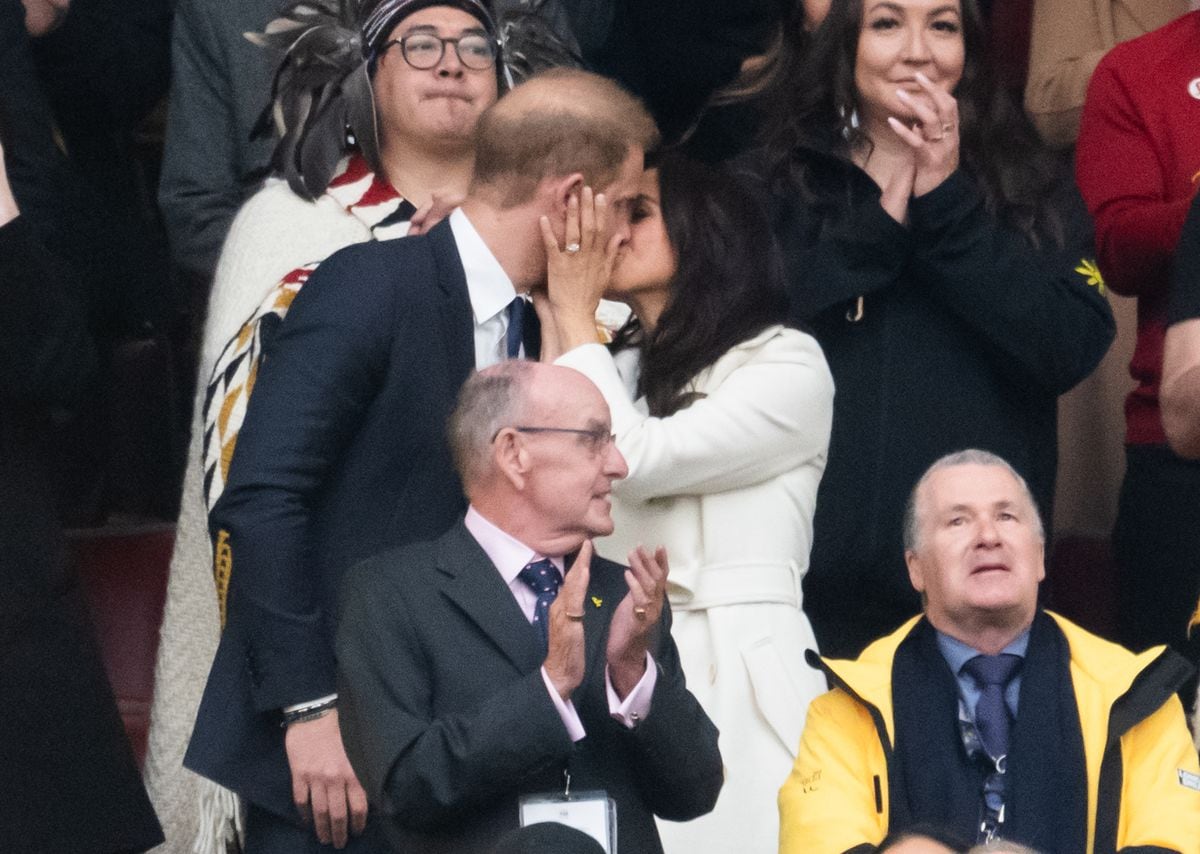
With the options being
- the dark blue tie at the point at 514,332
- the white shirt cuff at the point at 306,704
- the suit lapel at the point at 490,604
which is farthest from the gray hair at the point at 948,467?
the white shirt cuff at the point at 306,704

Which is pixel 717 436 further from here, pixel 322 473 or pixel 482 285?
pixel 322 473

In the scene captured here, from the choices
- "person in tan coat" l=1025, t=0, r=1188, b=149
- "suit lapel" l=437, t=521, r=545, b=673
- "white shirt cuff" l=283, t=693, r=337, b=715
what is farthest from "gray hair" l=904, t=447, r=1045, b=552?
"person in tan coat" l=1025, t=0, r=1188, b=149

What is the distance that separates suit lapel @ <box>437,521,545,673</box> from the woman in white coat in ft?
2.09

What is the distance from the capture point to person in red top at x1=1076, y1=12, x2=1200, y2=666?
5.07 meters

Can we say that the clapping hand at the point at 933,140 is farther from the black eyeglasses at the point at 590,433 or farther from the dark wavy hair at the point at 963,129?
the black eyeglasses at the point at 590,433

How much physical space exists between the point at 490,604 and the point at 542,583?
0.12 m

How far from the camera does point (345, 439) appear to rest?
13.6ft

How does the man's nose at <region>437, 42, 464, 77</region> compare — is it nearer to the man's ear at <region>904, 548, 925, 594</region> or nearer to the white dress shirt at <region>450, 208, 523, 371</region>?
the white dress shirt at <region>450, 208, 523, 371</region>

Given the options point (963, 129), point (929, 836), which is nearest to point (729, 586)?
point (929, 836)

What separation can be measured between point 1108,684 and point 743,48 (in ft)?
8.44

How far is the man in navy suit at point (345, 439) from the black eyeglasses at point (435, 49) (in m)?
0.48

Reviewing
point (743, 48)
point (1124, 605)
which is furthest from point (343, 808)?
point (743, 48)

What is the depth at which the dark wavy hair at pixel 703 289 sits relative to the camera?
4.68m

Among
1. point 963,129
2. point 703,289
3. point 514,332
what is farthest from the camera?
point 963,129
